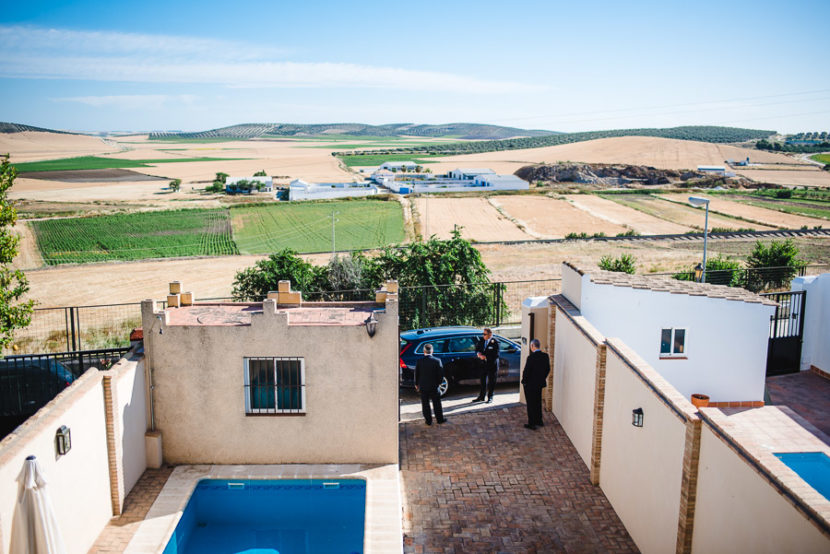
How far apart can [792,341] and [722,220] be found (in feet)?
171

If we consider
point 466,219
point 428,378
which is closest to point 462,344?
point 428,378

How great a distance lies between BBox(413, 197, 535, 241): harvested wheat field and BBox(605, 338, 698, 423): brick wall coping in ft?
145

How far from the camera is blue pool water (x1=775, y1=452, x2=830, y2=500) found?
9.68 meters

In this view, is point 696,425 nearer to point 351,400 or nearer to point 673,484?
point 673,484

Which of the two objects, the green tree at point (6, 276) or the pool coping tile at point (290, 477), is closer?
the pool coping tile at point (290, 477)

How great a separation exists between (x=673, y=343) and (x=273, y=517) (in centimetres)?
779

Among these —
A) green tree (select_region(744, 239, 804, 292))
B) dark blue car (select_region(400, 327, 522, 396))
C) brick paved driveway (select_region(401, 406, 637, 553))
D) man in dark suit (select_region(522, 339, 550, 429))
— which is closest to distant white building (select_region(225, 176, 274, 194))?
green tree (select_region(744, 239, 804, 292))

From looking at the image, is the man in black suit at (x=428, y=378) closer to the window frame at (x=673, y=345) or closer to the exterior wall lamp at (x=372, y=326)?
the exterior wall lamp at (x=372, y=326)

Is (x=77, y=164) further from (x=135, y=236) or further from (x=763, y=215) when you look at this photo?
(x=763, y=215)

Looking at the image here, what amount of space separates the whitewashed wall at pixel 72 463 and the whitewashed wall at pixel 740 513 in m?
7.04

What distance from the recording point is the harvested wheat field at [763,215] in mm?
56844

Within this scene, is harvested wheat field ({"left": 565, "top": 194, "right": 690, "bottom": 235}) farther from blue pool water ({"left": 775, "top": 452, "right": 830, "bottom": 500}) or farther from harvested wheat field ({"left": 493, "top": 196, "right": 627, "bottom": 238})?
blue pool water ({"left": 775, "top": 452, "right": 830, "bottom": 500})

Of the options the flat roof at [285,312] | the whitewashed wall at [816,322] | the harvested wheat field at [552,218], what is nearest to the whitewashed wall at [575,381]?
the flat roof at [285,312]

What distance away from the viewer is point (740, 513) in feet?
18.3
